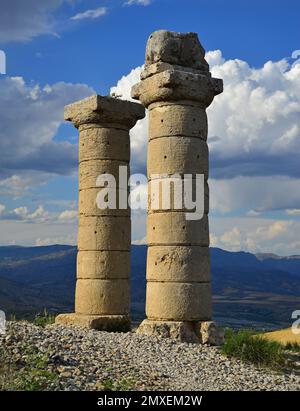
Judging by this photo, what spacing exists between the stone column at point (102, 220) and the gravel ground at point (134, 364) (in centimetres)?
307

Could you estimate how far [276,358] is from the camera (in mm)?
14242

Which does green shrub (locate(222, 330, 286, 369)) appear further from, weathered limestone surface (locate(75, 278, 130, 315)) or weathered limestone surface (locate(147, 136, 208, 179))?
weathered limestone surface (locate(75, 278, 130, 315))

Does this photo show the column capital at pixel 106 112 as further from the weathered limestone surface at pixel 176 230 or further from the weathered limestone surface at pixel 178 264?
the weathered limestone surface at pixel 178 264

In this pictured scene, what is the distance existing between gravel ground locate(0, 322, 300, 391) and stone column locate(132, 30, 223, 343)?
91cm

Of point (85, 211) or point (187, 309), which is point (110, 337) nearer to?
point (187, 309)

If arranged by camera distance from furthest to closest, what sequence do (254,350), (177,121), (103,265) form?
1. (103,265)
2. (177,121)
3. (254,350)

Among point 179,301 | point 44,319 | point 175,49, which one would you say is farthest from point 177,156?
point 44,319

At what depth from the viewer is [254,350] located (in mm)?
14203

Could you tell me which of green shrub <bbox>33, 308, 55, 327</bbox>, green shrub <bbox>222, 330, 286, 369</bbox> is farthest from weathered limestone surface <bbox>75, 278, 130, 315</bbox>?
green shrub <bbox>222, 330, 286, 369</bbox>

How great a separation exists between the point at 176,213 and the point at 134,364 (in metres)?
4.46

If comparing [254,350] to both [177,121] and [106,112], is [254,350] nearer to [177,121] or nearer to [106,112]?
[177,121]

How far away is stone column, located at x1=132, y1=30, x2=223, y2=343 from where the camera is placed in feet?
50.1
